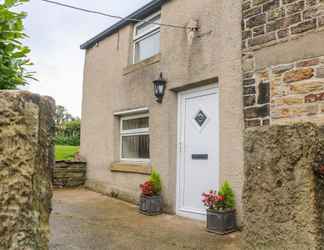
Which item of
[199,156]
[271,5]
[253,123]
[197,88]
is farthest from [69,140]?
[271,5]

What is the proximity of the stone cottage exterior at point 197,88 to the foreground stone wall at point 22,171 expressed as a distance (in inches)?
122

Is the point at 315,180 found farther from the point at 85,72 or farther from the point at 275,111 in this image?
the point at 85,72

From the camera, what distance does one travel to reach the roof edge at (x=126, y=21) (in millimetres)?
6332

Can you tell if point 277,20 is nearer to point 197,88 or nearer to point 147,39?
point 197,88

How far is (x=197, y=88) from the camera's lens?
533 cm

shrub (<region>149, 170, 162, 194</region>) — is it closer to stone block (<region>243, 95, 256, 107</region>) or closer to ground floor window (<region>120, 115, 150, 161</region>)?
ground floor window (<region>120, 115, 150, 161</region>)

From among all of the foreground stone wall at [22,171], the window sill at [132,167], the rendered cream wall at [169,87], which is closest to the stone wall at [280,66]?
the rendered cream wall at [169,87]

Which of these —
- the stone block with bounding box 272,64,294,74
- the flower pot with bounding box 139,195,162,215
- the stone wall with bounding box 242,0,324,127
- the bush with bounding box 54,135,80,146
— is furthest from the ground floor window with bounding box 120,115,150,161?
the bush with bounding box 54,135,80,146

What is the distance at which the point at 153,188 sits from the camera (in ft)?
18.3

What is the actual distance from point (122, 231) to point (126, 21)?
5003 mm

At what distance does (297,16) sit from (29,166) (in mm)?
3623

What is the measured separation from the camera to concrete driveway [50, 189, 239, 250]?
3.64 meters

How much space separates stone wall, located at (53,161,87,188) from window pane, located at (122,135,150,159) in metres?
1.92

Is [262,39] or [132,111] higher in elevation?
[262,39]
